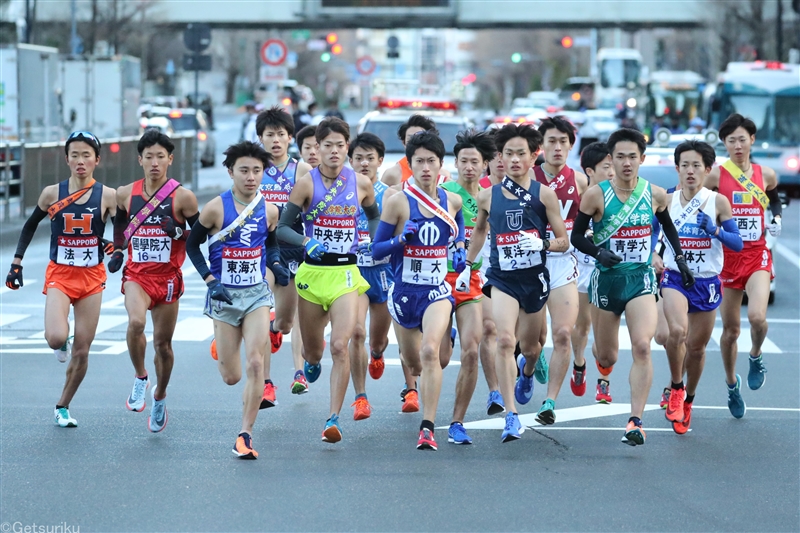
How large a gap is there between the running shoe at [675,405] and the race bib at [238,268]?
296cm

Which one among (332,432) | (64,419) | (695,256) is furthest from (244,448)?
(695,256)

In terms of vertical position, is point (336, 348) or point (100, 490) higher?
point (336, 348)

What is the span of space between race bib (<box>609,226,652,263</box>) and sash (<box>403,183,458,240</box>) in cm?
106

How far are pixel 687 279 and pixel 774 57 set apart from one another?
51169mm

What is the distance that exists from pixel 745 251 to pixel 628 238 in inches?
63.6

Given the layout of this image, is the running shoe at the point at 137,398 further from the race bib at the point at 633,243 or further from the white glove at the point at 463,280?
the race bib at the point at 633,243

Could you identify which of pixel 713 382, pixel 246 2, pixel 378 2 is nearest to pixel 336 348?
pixel 713 382

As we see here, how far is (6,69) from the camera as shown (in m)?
33.2

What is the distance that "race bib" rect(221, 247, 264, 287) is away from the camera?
880 cm

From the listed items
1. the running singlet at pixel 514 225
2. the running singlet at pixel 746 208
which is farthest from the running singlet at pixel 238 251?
the running singlet at pixel 746 208

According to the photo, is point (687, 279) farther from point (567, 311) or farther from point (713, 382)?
point (713, 382)

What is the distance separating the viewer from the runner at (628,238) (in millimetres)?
9148

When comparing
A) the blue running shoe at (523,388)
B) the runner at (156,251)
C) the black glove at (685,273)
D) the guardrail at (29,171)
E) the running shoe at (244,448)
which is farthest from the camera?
the guardrail at (29,171)

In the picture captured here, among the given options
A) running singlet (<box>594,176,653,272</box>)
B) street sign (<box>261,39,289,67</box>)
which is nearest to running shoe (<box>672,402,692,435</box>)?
running singlet (<box>594,176,653,272</box>)
